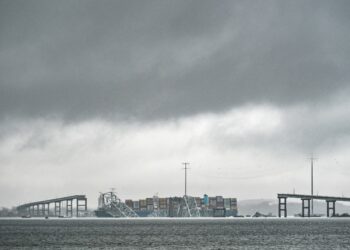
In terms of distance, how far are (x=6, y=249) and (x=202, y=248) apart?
3054 centimetres

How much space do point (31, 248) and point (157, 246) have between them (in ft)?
66.2

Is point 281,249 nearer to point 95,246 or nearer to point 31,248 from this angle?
point 95,246

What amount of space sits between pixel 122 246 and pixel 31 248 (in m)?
14.6

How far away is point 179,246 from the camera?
126 meters

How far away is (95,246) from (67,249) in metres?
8.44

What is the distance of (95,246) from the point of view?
126125mm

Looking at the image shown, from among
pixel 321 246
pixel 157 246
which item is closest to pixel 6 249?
pixel 157 246

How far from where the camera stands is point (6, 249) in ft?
392

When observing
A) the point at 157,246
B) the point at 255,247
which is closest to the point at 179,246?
the point at 157,246

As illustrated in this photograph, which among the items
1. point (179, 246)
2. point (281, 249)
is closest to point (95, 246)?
point (179, 246)

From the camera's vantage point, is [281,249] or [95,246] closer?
[281,249]

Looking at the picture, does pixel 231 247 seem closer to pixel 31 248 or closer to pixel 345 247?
pixel 345 247

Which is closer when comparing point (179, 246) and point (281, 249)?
point (281, 249)

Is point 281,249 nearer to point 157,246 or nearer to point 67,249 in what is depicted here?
point 157,246
